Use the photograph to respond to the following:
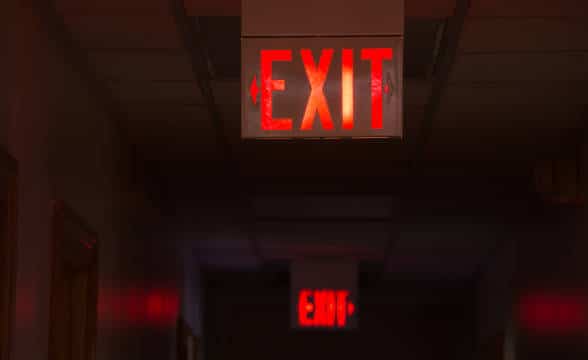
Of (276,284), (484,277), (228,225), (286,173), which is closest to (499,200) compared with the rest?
(286,173)

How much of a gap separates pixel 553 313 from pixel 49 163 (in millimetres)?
4402

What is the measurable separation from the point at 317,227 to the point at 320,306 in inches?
56.0

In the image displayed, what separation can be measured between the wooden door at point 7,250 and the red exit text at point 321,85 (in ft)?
3.30

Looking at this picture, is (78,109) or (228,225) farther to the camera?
(228,225)

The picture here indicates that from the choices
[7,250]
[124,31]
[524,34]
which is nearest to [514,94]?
[524,34]

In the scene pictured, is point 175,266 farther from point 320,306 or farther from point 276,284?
point 276,284

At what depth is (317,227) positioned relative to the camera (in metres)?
10.6

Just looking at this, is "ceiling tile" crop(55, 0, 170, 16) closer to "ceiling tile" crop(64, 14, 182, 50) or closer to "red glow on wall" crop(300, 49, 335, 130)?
"ceiling tile" crop(64, 14, 182, 50)

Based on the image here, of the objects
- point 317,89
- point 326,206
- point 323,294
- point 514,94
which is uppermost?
point 514,94

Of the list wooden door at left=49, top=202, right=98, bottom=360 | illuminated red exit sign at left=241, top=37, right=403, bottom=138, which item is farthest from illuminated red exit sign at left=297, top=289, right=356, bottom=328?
illuminated red exit sign at left=241, top=37, right=403, bottom=138

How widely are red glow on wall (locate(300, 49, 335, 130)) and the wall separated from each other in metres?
1.17

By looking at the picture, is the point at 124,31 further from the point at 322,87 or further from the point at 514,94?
the point at 514,94

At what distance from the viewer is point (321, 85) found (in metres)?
4.11

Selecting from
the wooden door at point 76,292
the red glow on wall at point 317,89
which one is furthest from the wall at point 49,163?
the red glow on wall at point 317,89
